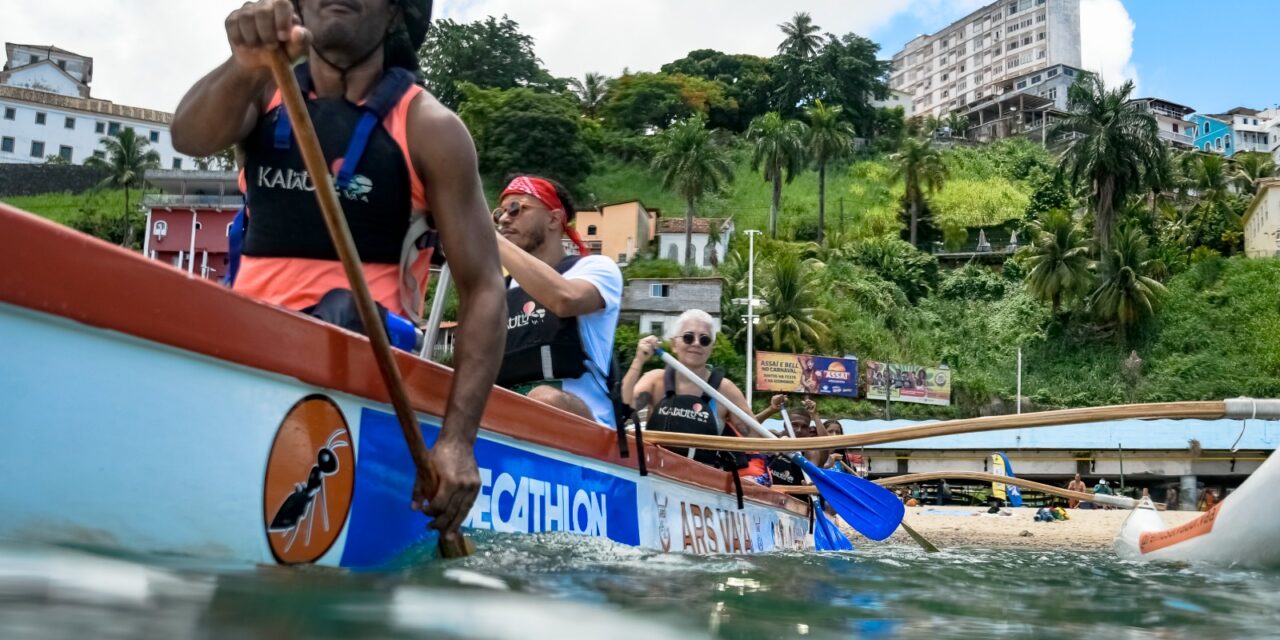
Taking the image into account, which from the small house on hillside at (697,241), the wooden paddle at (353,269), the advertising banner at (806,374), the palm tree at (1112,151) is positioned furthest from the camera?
the small house on hillside at (697,241)

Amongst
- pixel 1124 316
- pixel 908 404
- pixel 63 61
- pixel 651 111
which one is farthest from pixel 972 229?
pixel 63 61

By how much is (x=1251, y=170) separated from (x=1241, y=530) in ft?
226

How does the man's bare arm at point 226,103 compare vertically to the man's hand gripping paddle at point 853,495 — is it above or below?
above

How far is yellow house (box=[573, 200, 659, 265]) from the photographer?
5488cm

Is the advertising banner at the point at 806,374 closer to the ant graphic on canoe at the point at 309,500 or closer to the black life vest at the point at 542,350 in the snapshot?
the black life vest at the point at 542,350

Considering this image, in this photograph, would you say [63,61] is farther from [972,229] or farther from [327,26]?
[327,26]

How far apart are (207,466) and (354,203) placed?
3.05 ft

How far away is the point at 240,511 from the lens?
1.75 metres

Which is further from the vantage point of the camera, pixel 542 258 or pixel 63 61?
pixel 63 61

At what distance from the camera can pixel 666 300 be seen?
45.1 m

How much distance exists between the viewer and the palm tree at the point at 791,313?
44.0 metres

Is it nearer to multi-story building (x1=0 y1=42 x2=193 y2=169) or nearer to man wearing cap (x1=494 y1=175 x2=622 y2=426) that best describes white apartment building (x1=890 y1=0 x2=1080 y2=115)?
multi-story building (x1=0 y1=42 x2=193 y2=169)

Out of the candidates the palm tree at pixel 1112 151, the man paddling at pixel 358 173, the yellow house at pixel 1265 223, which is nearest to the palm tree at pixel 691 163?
the palm tree at pixel 1112 151

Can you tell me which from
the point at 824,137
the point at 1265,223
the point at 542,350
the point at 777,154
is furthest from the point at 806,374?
the point at 542,350
